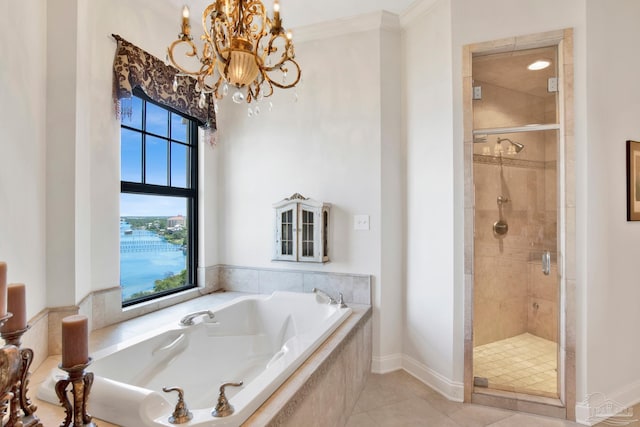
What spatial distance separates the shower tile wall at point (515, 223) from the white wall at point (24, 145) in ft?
8.39

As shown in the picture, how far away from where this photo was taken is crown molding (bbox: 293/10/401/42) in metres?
2.72

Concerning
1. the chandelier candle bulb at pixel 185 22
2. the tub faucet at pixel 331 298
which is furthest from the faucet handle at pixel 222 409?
the chandelier candle bulb at pixel 185 22

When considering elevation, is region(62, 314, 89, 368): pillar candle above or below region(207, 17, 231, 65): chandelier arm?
below

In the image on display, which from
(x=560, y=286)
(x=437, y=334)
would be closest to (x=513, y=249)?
(x=560, y=286)

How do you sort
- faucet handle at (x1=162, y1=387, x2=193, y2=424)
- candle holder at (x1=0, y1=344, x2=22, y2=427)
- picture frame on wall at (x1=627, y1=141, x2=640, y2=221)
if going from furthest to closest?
picture frame on wall at (x1=627, y1=141, x2=640, y2=221) < faucet handle at (x1=162, y1=387, x2=193, y2=424) < candle holder at (x1=0, y1=344, x2=22, y2=427)

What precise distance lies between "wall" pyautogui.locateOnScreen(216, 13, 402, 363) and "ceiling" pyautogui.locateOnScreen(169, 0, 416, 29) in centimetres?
9

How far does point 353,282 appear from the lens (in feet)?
9.25

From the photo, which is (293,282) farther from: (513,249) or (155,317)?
(513,249)

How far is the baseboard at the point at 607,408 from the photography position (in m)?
2.08

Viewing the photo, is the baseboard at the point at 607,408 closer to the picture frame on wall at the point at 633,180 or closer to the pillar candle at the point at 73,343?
the picture frame on wall at the point at 633,180

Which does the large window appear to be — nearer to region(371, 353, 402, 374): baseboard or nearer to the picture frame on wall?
Result: region(371, 353, 402, 374): baseboard

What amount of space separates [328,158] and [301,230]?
657mm

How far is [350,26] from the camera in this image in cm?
282

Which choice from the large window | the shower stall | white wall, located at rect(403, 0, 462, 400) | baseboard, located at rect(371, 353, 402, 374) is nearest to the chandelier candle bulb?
the large window
